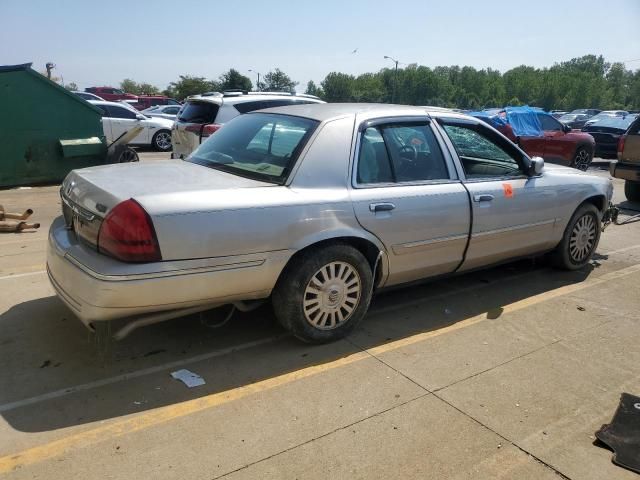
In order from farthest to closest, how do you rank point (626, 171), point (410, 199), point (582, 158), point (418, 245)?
point (582, 158)
point (626, 171)
point (418, 245)
point (410, 199)

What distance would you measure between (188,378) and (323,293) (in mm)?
1007

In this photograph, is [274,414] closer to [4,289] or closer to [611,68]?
[4,289]

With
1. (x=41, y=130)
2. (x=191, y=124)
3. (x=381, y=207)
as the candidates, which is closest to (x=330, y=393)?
(x=381, y=207)

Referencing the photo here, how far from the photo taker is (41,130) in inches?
375

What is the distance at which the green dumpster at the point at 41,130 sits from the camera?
9117 mm

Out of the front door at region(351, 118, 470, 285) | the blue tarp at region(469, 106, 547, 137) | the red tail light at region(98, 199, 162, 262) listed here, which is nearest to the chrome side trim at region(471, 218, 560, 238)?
the front door at region(351, 118, 470, 285)

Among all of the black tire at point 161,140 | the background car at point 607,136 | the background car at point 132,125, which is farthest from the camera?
the background car at point 607,136

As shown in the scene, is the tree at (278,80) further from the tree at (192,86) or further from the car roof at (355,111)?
the car roof at (355,111)

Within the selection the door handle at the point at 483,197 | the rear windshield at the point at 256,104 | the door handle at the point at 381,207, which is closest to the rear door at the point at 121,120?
the rear windshield at the point at 256,104

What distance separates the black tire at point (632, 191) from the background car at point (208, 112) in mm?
6319

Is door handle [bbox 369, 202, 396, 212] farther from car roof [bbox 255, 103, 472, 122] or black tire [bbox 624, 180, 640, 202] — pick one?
black tire [bbox 624, 180, 640, 202]

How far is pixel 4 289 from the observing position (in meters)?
4.54

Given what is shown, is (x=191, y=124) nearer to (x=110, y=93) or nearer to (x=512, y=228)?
(x=512, y=228)

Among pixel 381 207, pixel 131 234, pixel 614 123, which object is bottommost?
pixel 131 234
